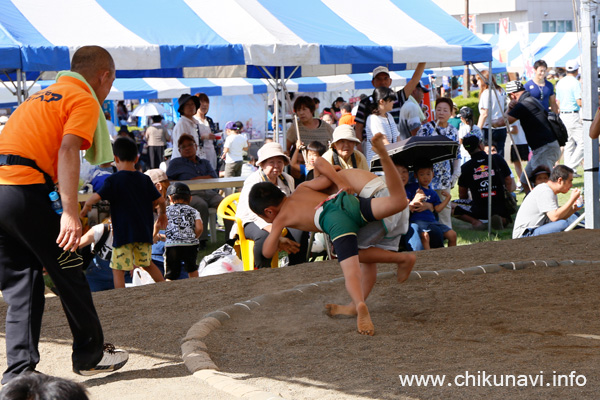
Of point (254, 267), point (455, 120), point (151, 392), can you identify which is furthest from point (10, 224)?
point (455, 120)

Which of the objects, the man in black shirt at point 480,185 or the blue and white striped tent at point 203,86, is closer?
the man in black shirt at point 480,185

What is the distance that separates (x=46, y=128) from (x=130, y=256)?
2.69 m

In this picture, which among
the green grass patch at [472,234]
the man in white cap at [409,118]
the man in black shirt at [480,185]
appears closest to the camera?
the green grass patch at [472,234]

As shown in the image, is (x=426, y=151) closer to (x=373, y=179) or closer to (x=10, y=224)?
(x=373, y=179)

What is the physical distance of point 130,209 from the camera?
5910 millimetres

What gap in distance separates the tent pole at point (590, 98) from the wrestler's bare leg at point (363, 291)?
3662 mm

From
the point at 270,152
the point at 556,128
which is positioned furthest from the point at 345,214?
the point at 556,128

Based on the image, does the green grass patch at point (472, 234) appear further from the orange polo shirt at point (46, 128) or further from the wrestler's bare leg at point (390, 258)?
the orange polo shirt at point (46, 128)

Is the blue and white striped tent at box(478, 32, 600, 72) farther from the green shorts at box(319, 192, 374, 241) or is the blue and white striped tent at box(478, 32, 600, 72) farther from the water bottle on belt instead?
the water bottle on belt

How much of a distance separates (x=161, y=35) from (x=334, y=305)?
3.59 meters

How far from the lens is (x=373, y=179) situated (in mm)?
4742

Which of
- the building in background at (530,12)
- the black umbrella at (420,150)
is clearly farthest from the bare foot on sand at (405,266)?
the building in background at (530,12)

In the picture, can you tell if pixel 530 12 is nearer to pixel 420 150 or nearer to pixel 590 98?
pixel 590 98

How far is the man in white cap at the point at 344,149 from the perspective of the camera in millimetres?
6879
